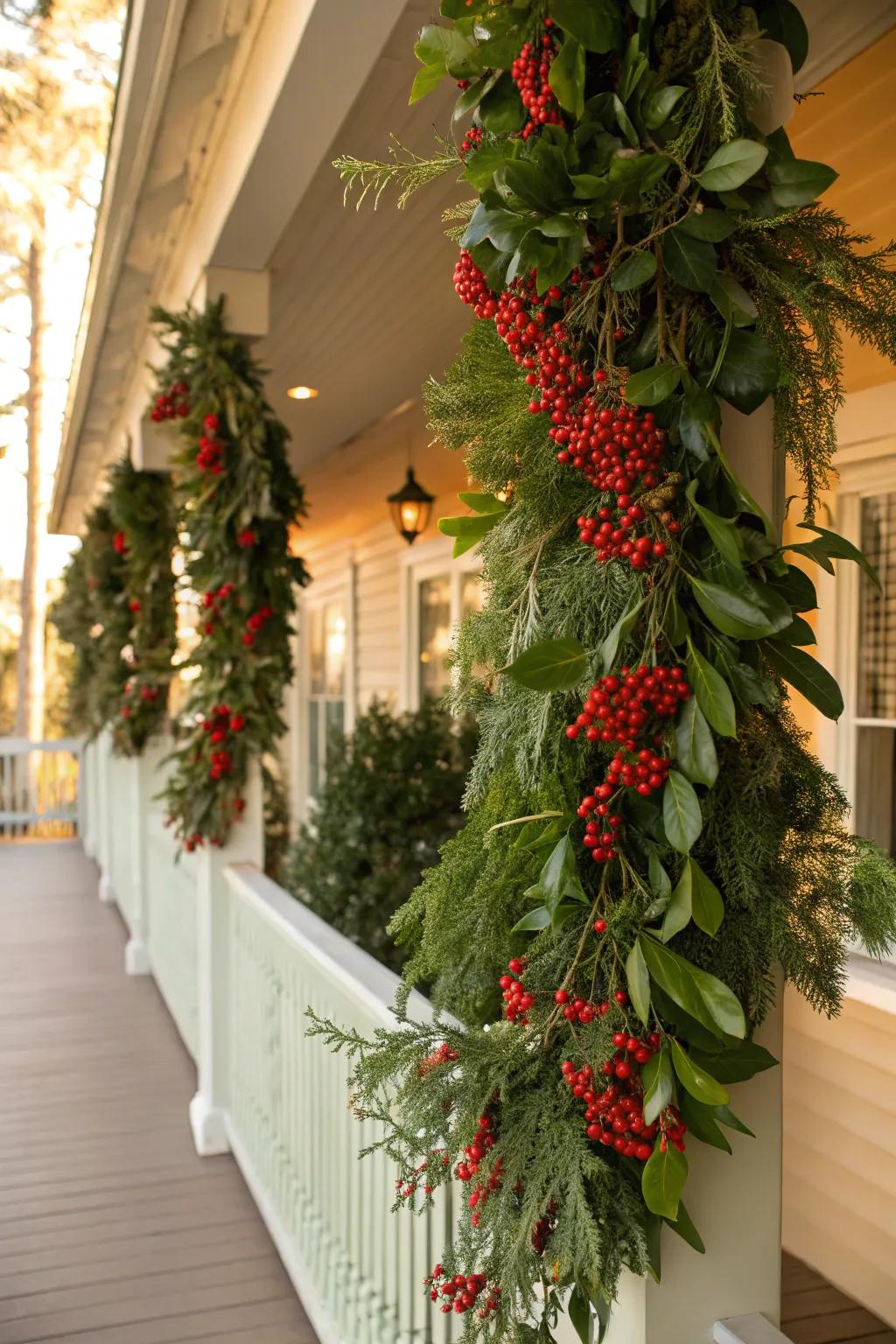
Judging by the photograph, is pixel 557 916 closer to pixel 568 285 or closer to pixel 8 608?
pixel 568 285

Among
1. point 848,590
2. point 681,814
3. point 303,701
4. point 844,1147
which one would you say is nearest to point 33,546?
point 303,701

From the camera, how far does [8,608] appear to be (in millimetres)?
22750

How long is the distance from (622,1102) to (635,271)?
0.84 meters

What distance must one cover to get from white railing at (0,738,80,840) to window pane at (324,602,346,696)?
399 centimetres

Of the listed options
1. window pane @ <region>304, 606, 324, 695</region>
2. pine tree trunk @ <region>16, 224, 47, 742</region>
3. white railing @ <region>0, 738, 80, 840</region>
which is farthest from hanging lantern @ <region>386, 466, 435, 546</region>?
pine tree trunk @ <region>16, 224, 47, 742</region>

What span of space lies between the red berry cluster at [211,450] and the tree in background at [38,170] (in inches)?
65.2

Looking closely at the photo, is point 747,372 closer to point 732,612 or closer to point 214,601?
point 732,612

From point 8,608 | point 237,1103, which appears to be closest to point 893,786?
point 237,1103

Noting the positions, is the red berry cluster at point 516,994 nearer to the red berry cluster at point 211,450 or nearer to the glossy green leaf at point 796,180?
the glossy green leaf at point 796,180

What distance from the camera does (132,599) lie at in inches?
216

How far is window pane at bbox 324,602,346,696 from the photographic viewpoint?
8879 millimetres

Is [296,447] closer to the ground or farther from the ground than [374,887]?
farther from the ground

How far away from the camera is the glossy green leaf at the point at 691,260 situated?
41.7 inches

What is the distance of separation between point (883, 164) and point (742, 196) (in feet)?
5.76
